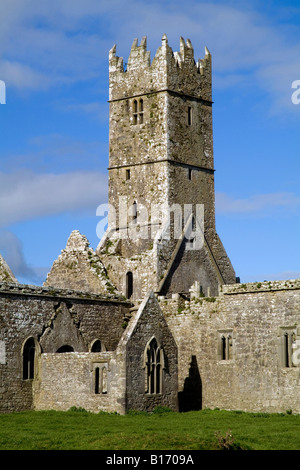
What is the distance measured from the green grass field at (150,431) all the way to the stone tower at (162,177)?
11.1 metres

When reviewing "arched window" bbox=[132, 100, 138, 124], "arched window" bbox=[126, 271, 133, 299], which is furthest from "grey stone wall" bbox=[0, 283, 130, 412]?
"arched window" bbox=[132, 100, 138, 124]

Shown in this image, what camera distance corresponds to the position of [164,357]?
131ft

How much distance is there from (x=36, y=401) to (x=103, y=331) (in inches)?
216

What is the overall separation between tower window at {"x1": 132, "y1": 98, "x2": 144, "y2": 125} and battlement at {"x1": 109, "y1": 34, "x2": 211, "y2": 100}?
0.72m

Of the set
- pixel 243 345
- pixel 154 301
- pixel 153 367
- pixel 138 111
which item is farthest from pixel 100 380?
pixel 138 111

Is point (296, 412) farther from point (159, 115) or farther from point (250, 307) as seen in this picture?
point (159, 115)


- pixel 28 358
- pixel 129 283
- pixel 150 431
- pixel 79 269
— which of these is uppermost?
pixel 79 269

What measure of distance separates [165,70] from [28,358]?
1878 centimetres

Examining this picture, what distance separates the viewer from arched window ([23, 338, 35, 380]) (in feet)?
132

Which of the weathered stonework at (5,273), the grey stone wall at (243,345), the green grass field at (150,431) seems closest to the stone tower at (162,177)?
the grey stone wall at (243,345)

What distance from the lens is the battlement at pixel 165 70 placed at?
50688 millimetres

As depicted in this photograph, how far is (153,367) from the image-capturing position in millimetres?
39500

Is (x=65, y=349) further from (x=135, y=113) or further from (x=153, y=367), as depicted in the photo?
(x=135, y=113)

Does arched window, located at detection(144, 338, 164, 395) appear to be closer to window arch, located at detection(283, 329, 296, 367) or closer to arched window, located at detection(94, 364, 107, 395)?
arched window, located at detection(94, 364, 107, 395)
